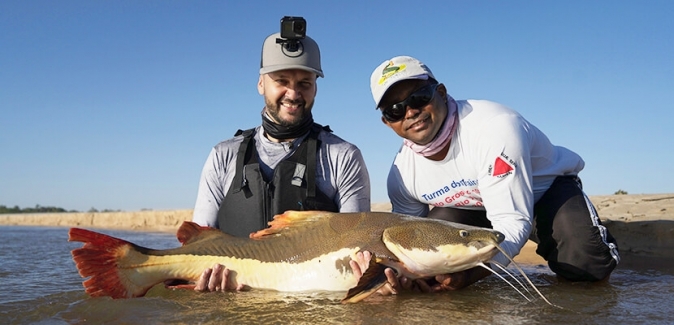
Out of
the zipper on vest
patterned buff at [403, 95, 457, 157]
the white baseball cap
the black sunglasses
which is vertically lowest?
the zipper on vest

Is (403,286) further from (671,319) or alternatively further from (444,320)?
(671,319)

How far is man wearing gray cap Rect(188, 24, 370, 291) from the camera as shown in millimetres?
4781

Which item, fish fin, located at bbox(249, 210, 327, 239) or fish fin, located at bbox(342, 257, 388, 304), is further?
fish fin, located at bbox(249, 210, 327, 239)

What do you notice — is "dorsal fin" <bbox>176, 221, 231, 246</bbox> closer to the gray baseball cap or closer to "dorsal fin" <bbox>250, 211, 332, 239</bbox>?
"dorsal fin" <bbox>250, 211, 332, 239</bbox>

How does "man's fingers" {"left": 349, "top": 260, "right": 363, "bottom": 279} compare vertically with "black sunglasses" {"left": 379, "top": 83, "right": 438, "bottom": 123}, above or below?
below

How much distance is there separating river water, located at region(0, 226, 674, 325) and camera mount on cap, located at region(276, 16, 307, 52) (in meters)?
2.26

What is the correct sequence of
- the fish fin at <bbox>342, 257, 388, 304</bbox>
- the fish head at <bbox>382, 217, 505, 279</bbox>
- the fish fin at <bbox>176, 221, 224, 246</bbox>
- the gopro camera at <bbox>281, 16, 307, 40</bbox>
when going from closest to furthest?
the fish fin at <bbox>342, 257, 388, 304</bbox> < the fish head at <bbox>382, 217, 505, 279</bbox> < the fish fin at <bbox>176, 221, 224, 246</bbox> < the gopro camera at <bbox>281, 16, 307, 40</bbox>

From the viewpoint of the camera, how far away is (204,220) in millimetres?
4965

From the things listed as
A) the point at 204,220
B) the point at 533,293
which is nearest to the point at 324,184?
the point at 204,220

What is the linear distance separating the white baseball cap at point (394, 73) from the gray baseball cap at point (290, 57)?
2.22 feet

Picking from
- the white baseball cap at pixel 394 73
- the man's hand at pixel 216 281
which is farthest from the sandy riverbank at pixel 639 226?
the man's hand at pixel 216 281

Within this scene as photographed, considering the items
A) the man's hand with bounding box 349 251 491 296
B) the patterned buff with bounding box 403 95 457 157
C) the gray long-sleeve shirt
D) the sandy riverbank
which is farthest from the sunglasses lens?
the sandy riverbank

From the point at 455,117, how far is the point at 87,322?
10.3 feet

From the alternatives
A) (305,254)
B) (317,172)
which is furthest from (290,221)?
(317,172)
